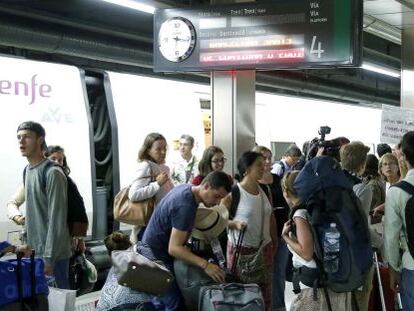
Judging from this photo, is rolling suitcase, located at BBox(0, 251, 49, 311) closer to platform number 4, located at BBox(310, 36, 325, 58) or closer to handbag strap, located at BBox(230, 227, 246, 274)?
handbag strap, located at BBox(230, 227, 246, 274)

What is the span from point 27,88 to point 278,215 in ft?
7.92

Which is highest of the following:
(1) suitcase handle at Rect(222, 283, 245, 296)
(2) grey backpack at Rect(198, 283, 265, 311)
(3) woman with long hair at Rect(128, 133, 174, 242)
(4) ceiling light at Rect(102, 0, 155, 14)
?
(4) ceiling light at Rect(102, 0, 155, 14)

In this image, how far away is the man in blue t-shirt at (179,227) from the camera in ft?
11.4

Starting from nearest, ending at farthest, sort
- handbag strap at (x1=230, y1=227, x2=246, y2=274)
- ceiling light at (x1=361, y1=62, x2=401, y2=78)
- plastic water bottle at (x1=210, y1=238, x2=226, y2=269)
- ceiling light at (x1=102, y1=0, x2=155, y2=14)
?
plastic water bottle at (x1=210, y1=238, x2=226, y2=269) → handbag strap at (x1=230, y1=227, x2=246, y2=274) → ceiling light at (x1=102, y1=0, x2=155, y2=14) → ceiling light at (x1=361, y1=62, x2=401, y2=78)

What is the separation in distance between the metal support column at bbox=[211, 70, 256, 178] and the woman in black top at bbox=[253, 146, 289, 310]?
1.40 feet

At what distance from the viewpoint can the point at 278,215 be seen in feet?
17.0

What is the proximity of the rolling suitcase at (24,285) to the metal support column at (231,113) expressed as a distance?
2.75 m

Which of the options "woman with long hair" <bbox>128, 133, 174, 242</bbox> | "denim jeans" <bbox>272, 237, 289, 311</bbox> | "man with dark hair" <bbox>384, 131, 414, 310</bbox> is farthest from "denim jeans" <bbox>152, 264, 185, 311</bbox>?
"denim jeans" <bbox>272, 237, 289, 311</bbox>

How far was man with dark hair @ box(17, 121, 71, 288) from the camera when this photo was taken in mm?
3871

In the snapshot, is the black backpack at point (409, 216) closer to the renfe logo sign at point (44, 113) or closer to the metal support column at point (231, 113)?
the metal support column at point (231, 113)

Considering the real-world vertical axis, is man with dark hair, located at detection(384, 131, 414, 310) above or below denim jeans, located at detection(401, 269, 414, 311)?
above

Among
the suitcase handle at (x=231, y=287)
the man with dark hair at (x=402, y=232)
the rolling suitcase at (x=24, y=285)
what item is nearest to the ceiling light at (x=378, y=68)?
the man with dark hair at (x=402, y=232)

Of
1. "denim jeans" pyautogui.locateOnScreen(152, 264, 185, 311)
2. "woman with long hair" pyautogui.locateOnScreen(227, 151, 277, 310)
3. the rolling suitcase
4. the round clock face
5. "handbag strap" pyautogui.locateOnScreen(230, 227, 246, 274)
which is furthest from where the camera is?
the round clock face

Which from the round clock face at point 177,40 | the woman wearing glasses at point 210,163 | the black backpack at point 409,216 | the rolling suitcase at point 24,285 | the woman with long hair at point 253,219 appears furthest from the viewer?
the round clock face at point 177,40
